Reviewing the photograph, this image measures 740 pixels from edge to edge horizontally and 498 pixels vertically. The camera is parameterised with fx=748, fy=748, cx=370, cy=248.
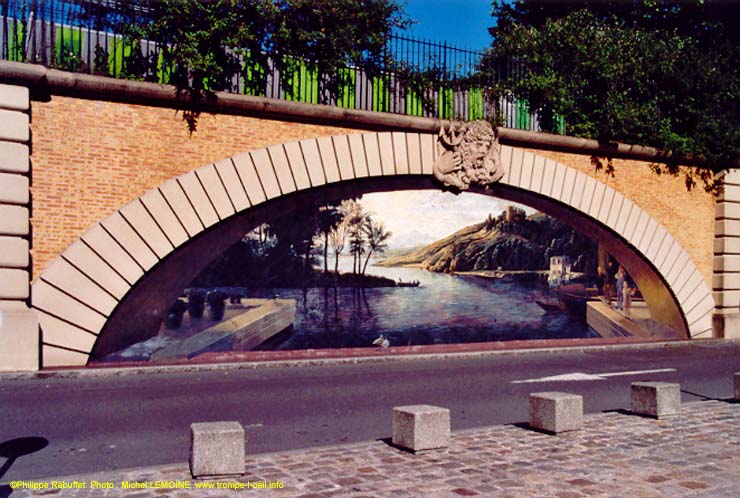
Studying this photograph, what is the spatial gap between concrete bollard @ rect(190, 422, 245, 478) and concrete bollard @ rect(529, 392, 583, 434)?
388 centimetres

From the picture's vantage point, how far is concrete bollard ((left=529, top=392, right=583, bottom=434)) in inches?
350

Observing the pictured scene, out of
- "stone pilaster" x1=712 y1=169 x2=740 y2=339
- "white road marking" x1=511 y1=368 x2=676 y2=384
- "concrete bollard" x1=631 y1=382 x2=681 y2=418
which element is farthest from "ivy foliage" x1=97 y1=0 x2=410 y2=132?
"stone pilaster" x1=712 y1=169 x2=740 y2=339

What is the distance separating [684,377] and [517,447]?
7.97 metres

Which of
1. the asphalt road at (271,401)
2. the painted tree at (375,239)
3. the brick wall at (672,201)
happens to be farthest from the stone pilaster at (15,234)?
the brick wall at (672,201)

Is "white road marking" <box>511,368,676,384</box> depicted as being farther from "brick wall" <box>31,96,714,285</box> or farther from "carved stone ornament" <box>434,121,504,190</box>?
"brick wall" <box>31,96,714,285</box>

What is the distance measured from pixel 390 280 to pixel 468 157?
Result: 504 cm

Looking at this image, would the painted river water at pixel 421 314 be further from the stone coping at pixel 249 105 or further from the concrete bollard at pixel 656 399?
the concrete bollard at pixel 656 399

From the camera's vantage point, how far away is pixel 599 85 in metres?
21.8

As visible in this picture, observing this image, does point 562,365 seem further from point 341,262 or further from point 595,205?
point 341,262

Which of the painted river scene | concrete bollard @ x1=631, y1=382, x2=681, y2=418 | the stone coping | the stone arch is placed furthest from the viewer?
the painted river scene

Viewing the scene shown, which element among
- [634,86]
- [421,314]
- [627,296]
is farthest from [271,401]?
[627,296]

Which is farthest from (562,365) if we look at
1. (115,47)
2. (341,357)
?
(115,47)

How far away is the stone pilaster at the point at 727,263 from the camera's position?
74.6 ft

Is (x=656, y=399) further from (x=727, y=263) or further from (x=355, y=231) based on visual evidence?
(x=727, y=263)
